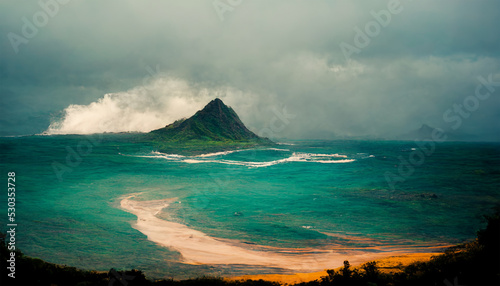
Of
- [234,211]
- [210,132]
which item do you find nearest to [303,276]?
[234,211]

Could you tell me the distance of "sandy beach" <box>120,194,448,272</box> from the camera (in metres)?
13.3

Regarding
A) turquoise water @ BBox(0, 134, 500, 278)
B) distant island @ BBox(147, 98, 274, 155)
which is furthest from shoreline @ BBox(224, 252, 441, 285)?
distant island @ BBox(147, 98, 274, 155)

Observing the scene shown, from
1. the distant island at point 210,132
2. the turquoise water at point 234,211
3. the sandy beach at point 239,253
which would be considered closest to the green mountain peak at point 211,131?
the distant island at point 210,132

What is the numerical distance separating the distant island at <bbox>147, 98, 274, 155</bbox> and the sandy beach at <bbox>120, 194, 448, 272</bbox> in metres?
73.3

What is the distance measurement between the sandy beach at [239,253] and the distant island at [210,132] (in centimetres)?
7329

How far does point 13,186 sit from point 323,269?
36.5 meters

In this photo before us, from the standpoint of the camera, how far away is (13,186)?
31.1 metres

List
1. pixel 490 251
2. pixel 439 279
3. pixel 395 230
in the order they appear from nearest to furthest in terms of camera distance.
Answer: pixel 439 279, pixel 490 251, pixel 395 230

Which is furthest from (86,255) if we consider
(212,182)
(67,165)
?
(67,165)

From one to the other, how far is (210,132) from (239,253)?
362 ft

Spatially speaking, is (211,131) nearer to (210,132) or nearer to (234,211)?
(210,132)

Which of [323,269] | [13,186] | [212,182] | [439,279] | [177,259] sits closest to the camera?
[439,279]

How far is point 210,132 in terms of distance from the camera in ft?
403

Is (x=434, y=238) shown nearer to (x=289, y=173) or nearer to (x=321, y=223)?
(x=321, y=223)
